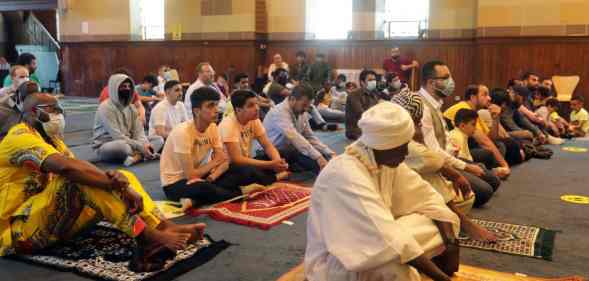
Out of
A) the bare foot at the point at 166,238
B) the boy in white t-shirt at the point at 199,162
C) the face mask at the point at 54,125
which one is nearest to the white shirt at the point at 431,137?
the boy in white t-shirt at the point at 199,162

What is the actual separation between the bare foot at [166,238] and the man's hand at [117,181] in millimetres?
236

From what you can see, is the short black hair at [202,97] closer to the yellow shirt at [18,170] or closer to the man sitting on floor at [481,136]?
the yellow shirt at [18,170]

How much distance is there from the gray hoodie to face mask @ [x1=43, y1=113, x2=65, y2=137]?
8.18 ft

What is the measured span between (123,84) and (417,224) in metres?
3.99

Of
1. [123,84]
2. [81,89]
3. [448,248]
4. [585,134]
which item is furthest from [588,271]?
[81,89]

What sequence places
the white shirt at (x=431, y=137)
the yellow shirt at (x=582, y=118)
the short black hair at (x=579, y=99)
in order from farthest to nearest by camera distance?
1. the short black hair at (x=579, y=99)
2. the yellow shirt at (x=582, y=118)
3. the white shirt at (x=431, y=137)

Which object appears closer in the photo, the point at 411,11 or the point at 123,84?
the point at 123,84

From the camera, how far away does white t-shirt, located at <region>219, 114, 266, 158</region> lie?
170 inches

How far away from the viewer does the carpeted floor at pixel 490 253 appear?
2.82 meters

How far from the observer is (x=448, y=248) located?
248 cm

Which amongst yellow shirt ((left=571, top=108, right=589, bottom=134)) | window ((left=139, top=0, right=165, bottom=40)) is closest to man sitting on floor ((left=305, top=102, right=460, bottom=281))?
yellow shirt ((left=571, top=108, right=589, bottom=134))

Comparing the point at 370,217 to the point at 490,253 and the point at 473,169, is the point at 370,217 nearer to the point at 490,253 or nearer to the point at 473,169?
the point at 490,253

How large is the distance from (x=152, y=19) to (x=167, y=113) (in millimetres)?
8981

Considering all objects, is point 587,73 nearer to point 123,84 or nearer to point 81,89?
point 123,84
